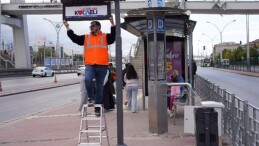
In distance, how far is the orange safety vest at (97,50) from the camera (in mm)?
8250

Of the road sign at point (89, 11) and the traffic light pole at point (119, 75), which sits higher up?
the road sign at point (89, 11)

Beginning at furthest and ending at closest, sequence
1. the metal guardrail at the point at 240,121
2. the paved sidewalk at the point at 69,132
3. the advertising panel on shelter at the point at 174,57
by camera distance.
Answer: the advertising panel on shelter at the point at 174,57, the paved sidewalk at the point at 69,132, the metal guardrail at the point at 240,121

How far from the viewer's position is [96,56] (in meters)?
8.25

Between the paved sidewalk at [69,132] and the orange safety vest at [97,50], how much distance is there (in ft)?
5.97

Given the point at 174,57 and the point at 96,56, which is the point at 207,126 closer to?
the point at 96,56

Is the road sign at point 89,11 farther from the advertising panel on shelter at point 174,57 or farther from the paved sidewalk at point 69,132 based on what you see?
the advertising panel on shelter at point 174,57

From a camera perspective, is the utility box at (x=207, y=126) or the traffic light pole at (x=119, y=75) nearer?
the utility box at (x=207, y=126)

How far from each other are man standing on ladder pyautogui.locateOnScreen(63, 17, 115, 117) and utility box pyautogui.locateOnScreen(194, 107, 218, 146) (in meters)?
2.04

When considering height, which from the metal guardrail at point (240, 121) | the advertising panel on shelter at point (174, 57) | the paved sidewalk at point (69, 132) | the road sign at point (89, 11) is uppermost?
the road sign at point (89, 11)

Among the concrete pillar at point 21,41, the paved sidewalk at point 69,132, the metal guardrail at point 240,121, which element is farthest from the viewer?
the concrete pillar at point 21,41

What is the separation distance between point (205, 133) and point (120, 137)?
1.57 metres

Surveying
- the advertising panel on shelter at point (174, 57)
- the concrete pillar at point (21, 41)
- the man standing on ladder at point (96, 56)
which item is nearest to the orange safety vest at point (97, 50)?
the man standing on ladder at point (96, 56)

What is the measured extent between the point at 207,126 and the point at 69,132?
4871mm

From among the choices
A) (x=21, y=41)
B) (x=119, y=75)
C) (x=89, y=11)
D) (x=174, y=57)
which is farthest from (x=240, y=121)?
(x=21, y=41)
